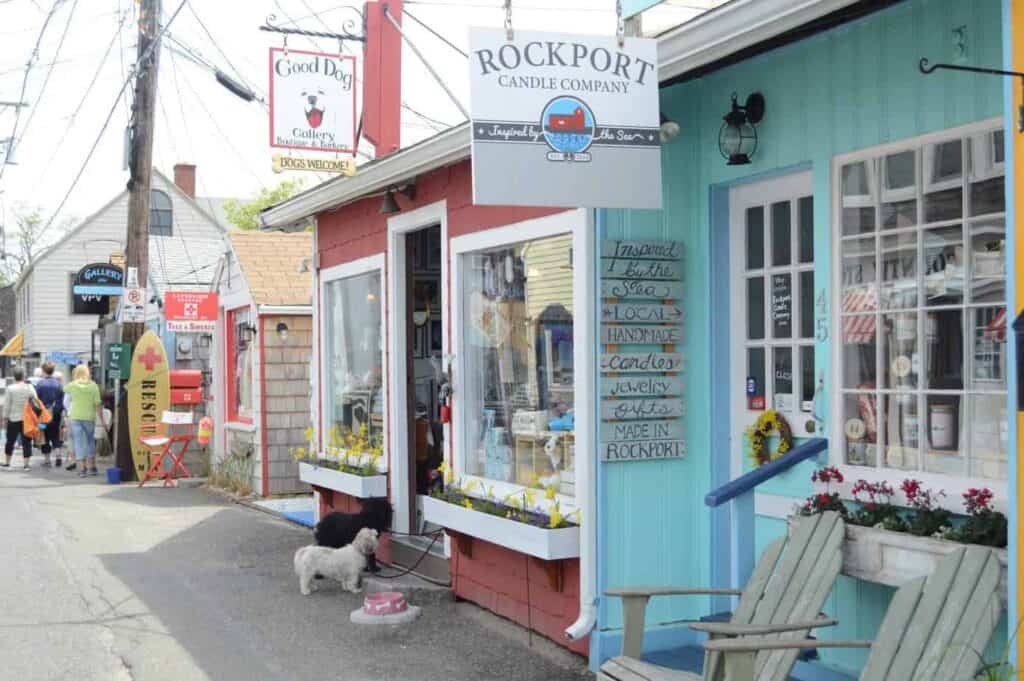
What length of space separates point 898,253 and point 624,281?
4.88 feet

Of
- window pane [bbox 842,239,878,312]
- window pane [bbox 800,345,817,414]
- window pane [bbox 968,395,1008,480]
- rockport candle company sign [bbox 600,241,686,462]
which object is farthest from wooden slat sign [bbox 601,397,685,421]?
window pane [bbox 968,395,1008,480]

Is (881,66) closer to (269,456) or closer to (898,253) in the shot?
(898,253)

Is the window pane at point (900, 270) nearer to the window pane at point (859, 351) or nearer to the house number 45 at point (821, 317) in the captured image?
the window pane at point (859, 351)

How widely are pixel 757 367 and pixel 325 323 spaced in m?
5.36

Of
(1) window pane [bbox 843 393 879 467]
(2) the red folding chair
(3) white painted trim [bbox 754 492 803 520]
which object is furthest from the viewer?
(2) the red folding chair

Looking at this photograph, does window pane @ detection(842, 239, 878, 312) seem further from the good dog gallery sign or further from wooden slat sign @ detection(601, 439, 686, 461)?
the good dog gallery sign

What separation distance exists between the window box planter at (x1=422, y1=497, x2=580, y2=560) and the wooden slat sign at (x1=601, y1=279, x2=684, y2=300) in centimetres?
127

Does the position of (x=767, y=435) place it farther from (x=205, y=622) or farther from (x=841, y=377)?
(x=205, y=622)

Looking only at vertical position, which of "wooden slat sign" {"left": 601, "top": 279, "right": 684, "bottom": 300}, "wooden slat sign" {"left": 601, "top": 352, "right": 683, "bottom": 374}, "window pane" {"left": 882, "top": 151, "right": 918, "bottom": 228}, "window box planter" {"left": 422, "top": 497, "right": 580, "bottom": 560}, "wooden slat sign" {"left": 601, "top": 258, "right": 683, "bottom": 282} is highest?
"window pane" {"left": 882, "top": 151, "right": 918, "bottom": 228}

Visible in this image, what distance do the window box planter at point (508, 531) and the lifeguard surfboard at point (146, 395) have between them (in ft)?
28.6

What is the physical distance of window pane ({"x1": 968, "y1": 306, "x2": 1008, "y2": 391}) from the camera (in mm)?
4484

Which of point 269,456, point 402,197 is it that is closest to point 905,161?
point 402,197

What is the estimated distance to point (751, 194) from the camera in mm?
5930

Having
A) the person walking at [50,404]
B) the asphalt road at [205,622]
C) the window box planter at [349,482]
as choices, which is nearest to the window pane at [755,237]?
the asphalt road at [205,622]
